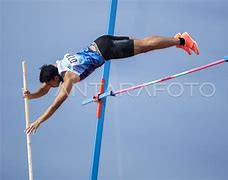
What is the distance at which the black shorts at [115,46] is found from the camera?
20.7 feet

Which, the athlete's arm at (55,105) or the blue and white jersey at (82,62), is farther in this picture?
the blue and white jersey at (82,62)

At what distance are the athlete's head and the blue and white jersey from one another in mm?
64

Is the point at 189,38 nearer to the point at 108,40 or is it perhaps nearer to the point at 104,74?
the point at 108,40

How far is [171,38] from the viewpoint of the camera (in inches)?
247

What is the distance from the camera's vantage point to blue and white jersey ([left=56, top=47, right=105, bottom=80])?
21.6 feet

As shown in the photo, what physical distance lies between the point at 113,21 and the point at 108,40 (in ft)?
2.65

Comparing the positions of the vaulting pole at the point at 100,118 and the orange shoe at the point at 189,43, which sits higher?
the orange shoe at the point at 189,43

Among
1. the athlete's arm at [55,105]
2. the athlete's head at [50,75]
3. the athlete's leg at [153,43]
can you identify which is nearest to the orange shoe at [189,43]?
the athlete's leg at [153,43]

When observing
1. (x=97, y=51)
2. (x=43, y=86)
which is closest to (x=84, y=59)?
(x=97, y=51)

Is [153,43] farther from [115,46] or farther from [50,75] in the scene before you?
[50,75]

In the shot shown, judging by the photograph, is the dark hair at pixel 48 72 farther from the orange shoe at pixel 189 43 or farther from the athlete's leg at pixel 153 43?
the orange shoe at pixel 189 43

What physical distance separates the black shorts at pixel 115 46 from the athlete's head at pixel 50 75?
60 cm

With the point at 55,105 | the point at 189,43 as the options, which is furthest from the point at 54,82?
the point at 189,43

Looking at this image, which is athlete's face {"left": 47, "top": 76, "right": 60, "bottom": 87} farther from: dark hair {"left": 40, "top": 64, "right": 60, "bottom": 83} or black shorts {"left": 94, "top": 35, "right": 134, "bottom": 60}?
black shorts {"left": 94, "top": 35, "right": 134, "bottom": 60}
